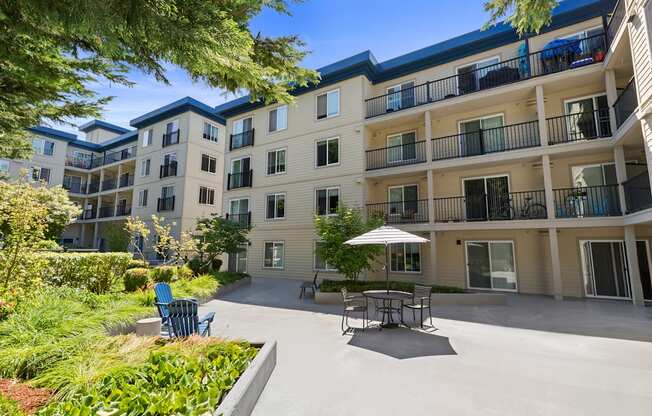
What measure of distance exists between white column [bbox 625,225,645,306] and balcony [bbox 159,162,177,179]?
26.8 metres

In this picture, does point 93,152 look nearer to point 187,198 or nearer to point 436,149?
point 187,198

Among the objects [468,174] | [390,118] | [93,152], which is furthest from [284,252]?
[93,152]

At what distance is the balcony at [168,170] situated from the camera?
24281 mm

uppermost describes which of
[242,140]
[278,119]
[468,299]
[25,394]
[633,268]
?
[278,119]

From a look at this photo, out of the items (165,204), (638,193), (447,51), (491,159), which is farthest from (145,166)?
(638,193)

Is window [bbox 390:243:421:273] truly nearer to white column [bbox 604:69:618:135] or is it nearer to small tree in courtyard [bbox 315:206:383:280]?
small tree in courtyard [bbox 315:206:383:280]

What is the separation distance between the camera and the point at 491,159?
1277 cm

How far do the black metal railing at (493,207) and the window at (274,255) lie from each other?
29.9 feet

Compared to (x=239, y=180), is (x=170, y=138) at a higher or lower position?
higher

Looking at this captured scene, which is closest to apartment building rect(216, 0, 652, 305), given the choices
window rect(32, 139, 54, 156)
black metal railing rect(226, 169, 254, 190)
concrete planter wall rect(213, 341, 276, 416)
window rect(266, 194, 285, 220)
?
window rect(266, 194, 285, 220)

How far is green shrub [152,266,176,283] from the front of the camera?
12.2m

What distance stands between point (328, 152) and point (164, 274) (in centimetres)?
1042

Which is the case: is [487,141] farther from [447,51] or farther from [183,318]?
[183,318]

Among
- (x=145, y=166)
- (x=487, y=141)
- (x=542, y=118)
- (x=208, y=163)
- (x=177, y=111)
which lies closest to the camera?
(x=542, y=118)
